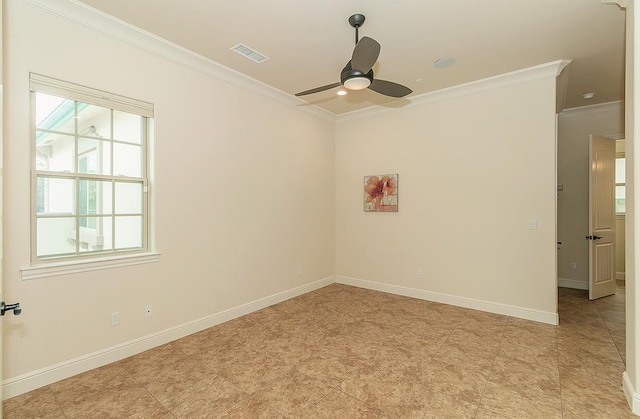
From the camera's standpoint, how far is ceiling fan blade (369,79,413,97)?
2.88 metres

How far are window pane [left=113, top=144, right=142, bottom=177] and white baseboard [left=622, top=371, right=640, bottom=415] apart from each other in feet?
14.5

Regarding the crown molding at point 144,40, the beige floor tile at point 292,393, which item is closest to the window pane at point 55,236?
the crown molding at point 144,40

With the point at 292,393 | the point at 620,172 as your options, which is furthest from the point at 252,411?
the point at 620,172

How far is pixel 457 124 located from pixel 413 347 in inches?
118

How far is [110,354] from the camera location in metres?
2.72

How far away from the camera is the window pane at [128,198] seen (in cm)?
291

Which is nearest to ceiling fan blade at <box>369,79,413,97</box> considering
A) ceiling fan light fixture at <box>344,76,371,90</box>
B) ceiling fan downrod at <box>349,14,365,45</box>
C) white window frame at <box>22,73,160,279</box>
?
ceiling fan light fixture at <box>344,76,371,90</box>

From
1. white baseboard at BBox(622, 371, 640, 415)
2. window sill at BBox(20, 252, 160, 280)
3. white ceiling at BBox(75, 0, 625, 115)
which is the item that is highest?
white ceiling at BBox(75, 0, 625, 115)

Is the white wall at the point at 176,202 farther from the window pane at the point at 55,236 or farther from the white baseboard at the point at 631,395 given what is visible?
the white baseboard at the point at 631,395

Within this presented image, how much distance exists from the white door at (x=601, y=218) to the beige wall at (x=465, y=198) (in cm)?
147

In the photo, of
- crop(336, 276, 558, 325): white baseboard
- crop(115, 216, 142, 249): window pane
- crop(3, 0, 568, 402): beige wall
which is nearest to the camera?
crop(3, 0, 568, 402): beige wall

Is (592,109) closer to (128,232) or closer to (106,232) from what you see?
(128,232)

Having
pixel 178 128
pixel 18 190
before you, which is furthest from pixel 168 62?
pixel 18 190

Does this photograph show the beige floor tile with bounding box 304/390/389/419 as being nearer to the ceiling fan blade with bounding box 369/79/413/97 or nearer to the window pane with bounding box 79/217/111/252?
the window pane with bounding box 79/217/111/252
